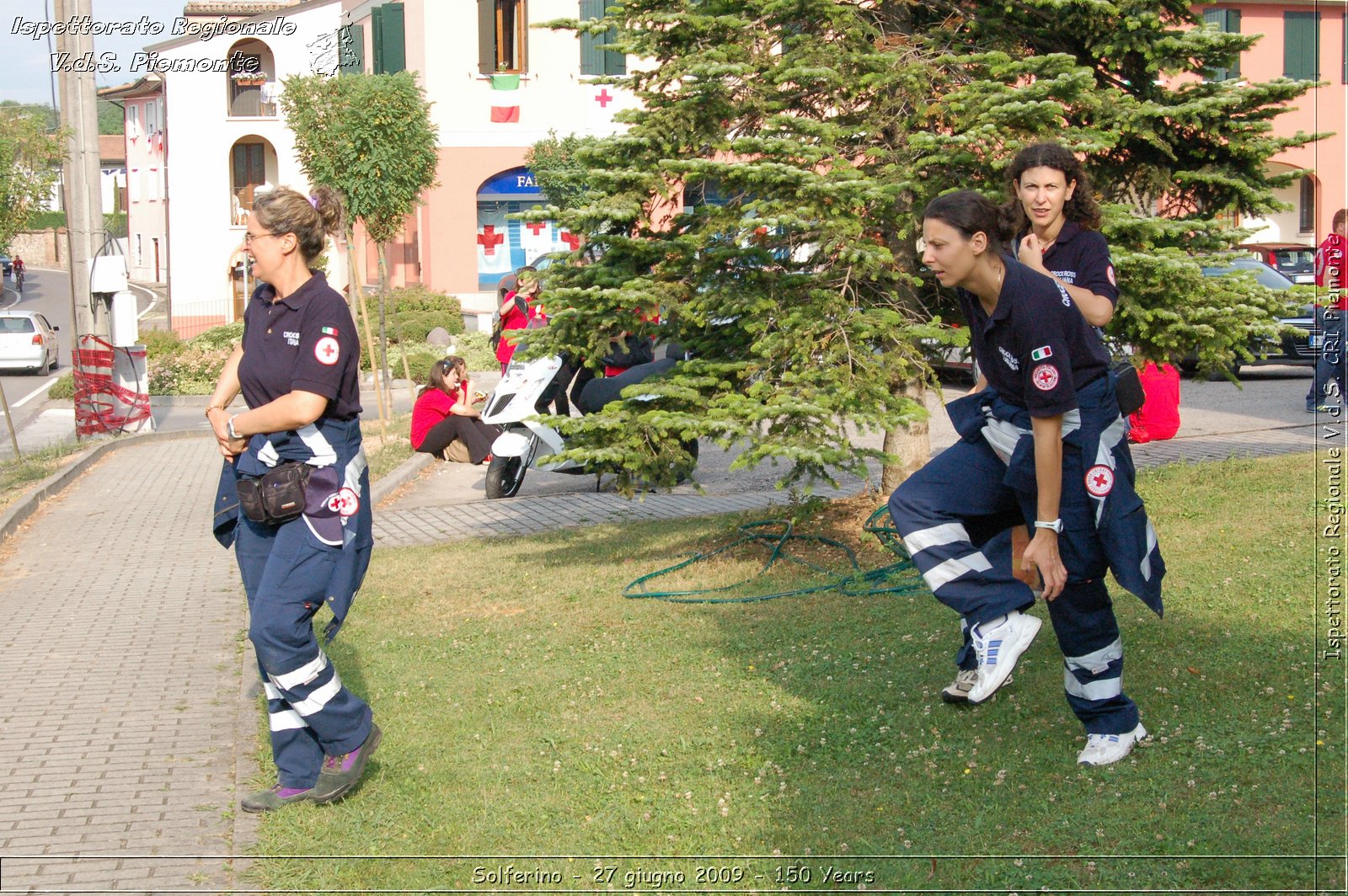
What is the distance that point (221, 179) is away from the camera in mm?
42938

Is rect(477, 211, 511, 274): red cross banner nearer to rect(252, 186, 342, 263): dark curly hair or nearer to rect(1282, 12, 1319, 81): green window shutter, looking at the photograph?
rect(1282, 12, 1319, 81): green window shutter

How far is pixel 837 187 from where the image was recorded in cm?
666

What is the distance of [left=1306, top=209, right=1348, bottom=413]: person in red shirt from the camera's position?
8773mm

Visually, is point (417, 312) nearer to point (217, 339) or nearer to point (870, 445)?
point (217, 339)

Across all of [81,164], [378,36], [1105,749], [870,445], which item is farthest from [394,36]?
[1105,749]

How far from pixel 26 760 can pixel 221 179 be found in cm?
4046

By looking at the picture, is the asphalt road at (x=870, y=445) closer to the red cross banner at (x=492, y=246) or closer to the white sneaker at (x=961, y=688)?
the white sneaker at (x=961, y=688)

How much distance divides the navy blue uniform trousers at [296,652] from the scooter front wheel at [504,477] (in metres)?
7.01

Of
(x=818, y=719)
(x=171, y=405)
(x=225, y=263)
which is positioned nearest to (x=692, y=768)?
(x=818, y=719)

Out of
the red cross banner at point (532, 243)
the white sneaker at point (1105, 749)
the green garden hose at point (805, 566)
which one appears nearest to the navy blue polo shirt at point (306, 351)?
the white sneaker at point (1105, 749)

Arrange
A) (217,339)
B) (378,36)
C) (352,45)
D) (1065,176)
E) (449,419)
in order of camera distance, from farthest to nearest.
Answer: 1. (352,45)
2. (378,36)
3. (217,339)
4. (449,419)
5. (1065,176)

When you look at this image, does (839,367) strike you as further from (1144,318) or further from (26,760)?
(26,760)

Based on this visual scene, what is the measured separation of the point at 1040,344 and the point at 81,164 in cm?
1657

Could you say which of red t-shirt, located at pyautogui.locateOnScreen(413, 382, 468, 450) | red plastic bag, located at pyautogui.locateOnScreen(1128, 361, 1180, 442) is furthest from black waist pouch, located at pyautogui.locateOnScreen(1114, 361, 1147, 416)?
red t-shirt, located at pyautogui.locateOnScreen(413, 382, 468, 450)
